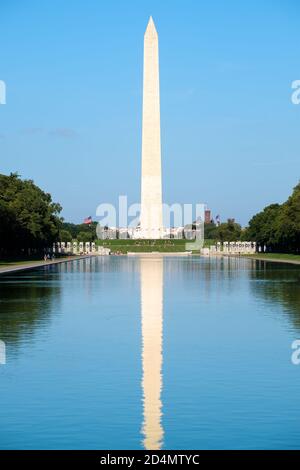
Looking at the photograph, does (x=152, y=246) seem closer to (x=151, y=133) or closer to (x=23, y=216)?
(x=151, y=133)

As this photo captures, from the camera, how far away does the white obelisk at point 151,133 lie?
89.8m

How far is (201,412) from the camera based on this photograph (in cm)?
1116

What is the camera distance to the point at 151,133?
93.9 m

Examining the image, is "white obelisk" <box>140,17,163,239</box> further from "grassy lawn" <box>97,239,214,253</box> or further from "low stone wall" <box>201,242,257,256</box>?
"low stone wall" <box>201,242,257,256</box>

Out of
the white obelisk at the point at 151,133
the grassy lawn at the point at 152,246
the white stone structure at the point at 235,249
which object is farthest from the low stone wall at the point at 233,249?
the white obelisk at the point at 151,133

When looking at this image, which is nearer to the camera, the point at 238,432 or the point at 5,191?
the point at 238,432

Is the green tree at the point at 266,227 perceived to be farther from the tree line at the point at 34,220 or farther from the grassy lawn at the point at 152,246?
the grassy lawn at the point at 152,246

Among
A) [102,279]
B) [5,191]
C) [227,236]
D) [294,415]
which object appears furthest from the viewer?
[227,236]

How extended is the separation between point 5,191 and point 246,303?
177 feet

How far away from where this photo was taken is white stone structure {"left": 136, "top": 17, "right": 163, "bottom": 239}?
294 ft

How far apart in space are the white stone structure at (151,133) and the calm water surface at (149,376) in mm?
65942

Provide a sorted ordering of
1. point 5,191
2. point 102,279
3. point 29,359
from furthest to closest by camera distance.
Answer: point 5,191 < point 102,279 < point 29,359

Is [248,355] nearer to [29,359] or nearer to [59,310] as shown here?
[29,359]

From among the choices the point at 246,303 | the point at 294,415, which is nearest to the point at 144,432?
the point at 294,415
